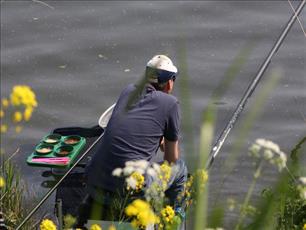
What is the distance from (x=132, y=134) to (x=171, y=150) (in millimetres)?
425

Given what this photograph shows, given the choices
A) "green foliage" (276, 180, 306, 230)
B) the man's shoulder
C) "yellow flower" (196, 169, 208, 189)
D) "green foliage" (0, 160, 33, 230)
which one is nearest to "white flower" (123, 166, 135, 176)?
"yellow flower" (196, 169, 208, 189)

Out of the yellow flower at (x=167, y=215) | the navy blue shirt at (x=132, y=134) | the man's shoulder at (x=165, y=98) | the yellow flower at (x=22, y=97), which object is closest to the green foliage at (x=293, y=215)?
the yellow flower at (x=167, y=215)

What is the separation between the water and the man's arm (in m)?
2.11

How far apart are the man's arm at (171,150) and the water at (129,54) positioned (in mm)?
2111

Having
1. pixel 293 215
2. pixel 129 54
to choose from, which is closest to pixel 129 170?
pixel 293 215

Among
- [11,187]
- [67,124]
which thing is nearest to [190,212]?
[11,187]

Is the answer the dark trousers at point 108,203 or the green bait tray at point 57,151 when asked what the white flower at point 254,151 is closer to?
the dark trousers at point 108,203

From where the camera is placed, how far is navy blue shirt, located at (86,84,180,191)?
4.91 m

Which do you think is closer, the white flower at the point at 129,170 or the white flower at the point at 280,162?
the white flower at the point at 280,162

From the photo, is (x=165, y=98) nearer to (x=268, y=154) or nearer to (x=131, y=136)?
(x=131, y=136)

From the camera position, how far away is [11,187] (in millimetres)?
5836

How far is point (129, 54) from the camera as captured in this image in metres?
10.2

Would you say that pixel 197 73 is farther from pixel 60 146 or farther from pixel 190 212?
pixel 190 212

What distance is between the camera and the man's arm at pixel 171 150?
5.30m
